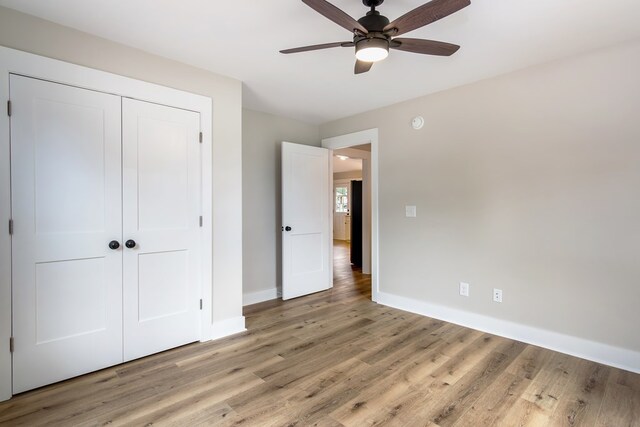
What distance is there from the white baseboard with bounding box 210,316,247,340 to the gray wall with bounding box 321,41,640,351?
190 centimetres

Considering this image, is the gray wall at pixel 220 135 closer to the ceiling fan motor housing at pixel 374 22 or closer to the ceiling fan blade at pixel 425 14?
the ceiling fan motor housing at pixel 374 22

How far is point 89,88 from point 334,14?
73.9 inches

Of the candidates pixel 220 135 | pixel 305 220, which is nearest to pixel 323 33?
pixel 220 135

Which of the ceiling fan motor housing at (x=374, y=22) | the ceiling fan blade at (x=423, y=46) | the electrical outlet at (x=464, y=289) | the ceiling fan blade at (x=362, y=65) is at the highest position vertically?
the ceiling fan motor housing at (x=374, y=22)

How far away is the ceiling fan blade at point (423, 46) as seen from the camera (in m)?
1.87

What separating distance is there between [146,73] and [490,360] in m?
3.62

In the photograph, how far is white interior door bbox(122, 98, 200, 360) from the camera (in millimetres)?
2441

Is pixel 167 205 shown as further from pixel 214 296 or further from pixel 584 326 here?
pixel 584 326

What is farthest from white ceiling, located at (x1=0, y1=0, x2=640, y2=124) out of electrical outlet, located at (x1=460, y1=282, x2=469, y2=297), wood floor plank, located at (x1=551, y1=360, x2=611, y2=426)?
wood floor plank, located at (x1=551, y1=360, x2=611, y2=426)

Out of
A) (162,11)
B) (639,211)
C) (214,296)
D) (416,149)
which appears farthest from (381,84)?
(214,296)

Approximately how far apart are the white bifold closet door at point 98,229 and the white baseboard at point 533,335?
2416 mm

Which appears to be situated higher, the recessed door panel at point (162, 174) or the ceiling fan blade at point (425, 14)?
the ceiling fan blade at point (425, 14)

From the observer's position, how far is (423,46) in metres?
1.93

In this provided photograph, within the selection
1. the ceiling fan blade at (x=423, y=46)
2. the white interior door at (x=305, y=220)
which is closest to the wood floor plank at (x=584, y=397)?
the ceiling fan blade at (x=423, y=46)
